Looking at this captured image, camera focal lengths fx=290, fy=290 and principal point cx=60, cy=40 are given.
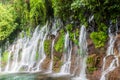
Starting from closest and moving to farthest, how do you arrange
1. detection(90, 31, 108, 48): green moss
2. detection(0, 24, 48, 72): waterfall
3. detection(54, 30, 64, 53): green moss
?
detection(90, 31, 108, 48): green moss, detection(54, 30, 64, 53): green moss, detection(0, 24, 48, 72): waterfall

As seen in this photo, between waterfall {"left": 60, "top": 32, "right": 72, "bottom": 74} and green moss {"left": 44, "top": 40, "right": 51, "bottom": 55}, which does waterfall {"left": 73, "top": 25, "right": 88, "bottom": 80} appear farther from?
green moss {"left": 44, "top": 40, "right": 51, "bottom": 55}

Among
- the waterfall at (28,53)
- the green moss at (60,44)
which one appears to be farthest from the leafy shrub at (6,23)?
the green moss at (60,44)

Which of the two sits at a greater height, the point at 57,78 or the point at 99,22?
the point at 99,22

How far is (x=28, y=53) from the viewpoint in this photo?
24.7 meters

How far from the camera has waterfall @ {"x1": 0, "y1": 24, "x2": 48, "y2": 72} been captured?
2291 cm

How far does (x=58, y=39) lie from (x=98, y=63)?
5744 mm

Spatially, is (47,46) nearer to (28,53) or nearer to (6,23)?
(28,53)

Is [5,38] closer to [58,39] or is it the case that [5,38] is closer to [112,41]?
[58,39]

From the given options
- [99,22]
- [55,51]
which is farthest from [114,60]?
[55,51]

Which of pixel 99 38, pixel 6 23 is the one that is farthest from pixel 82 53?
pixel 6 23

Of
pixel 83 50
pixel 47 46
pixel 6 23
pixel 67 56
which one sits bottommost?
pixel 67 56

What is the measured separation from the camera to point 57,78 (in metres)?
16.4

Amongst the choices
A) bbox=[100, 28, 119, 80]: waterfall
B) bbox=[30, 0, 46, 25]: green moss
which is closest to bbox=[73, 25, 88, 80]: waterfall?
bbox=[100, 28, 119, 80]: waterfall

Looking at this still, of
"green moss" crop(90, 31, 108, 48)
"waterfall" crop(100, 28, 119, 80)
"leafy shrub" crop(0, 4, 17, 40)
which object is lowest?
"waterfall" crop(100, 28, 119, 80)
